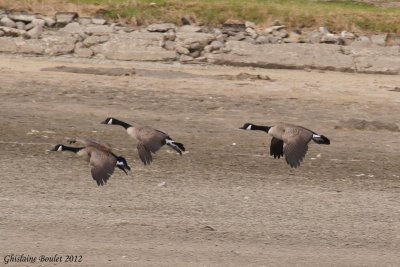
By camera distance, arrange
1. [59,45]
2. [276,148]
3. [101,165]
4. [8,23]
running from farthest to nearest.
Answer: [8,23], [59,45], [276,148], [101,165]

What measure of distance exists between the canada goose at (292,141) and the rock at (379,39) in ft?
31.4

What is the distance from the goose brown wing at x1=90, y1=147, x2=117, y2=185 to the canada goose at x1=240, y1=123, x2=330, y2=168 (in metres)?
1.42

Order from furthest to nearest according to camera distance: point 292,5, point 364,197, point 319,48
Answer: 1. point 292,5
2. point 319,48
3. point 364,197

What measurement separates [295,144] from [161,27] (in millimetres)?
10163

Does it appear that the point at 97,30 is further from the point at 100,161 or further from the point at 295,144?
the point at 100,161

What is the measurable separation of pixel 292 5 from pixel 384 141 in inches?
263

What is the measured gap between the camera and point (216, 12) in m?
21.0

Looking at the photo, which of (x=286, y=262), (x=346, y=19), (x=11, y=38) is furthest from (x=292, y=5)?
(x=286, y=262)

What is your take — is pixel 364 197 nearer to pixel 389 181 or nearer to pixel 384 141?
pixel 389 181

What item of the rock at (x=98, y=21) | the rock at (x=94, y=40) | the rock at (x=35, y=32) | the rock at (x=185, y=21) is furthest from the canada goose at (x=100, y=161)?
the rock at (x=185, y=21)

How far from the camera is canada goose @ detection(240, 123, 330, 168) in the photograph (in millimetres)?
10368

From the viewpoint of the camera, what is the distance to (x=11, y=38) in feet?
66.1

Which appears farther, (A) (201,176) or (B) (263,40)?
(B) (263,40)

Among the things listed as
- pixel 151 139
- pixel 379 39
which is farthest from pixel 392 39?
pixel 151 139
